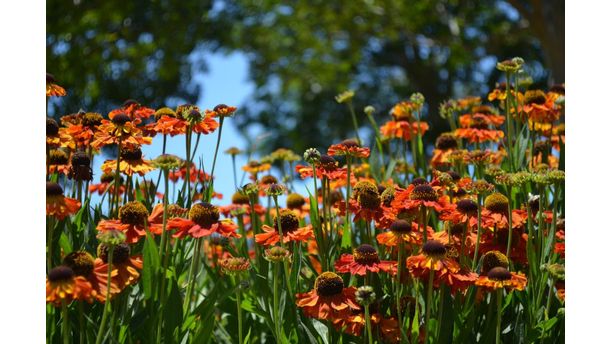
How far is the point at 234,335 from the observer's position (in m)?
1.83

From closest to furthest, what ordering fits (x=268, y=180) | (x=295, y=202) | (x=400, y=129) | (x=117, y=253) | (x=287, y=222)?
1. (x=117, y=253)
2. (x=287, y=222)
3. (x=268, y=180)
4. (x=295, y=202)
5. (x=400, y=129)

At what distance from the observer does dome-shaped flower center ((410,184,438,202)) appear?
1.57m

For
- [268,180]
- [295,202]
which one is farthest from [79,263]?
[295,202]

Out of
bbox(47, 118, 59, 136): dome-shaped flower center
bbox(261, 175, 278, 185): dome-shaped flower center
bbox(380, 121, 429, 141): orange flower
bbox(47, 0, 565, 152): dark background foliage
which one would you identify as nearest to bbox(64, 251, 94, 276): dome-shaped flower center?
bbox(47, 118, 59, 136): dome-shaped flower center

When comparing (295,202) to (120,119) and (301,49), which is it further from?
(301,49)

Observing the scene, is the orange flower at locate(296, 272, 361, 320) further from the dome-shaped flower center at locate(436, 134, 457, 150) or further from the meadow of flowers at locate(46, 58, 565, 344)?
the dome-shaped flower center at locate(436, 134, 457, 150)

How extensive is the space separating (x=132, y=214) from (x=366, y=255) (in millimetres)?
451

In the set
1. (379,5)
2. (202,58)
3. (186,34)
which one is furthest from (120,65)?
(379,5)

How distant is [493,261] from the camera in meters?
1.52

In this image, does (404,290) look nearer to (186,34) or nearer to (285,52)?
(186,34)

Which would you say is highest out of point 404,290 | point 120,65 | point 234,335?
point 120,65

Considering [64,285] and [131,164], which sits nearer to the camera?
[64,285]

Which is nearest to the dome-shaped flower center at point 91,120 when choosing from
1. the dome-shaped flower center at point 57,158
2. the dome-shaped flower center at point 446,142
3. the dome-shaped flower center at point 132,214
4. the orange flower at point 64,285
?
the dome-shaped flower center at point 57,158
